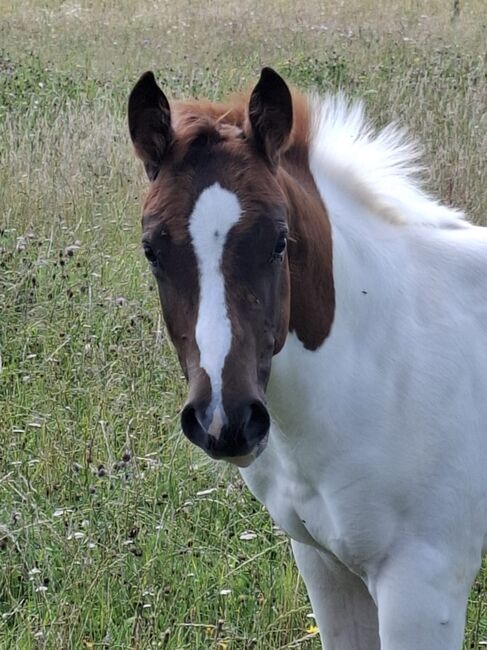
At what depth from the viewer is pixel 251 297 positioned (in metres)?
2.03

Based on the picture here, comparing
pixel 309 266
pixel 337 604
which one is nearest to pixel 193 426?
pixel 309 266

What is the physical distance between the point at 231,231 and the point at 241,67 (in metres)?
6.76

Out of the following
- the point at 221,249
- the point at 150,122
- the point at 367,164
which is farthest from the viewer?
the point at 367,164

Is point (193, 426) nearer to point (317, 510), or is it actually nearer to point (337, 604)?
point (317, 510)

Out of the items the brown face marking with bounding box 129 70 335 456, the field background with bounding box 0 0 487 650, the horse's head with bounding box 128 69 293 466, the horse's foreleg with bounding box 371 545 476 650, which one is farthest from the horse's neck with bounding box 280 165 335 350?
the field background with bounding box 0 0 487 650

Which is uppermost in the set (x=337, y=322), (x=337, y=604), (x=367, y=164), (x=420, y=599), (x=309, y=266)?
(x=367, y=164)

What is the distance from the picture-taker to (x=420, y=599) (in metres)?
2.36

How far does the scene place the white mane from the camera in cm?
253

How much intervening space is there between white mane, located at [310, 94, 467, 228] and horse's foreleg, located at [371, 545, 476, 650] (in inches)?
31.6

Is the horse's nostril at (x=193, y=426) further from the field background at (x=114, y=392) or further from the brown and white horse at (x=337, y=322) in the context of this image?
the field background at (x=114, y=392)

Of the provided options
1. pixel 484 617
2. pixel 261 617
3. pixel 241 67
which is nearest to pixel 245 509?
pixel 261 617

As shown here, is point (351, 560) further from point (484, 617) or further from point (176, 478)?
point (176, 478)

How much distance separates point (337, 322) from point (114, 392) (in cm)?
179

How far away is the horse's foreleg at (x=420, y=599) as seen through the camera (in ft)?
7.73
